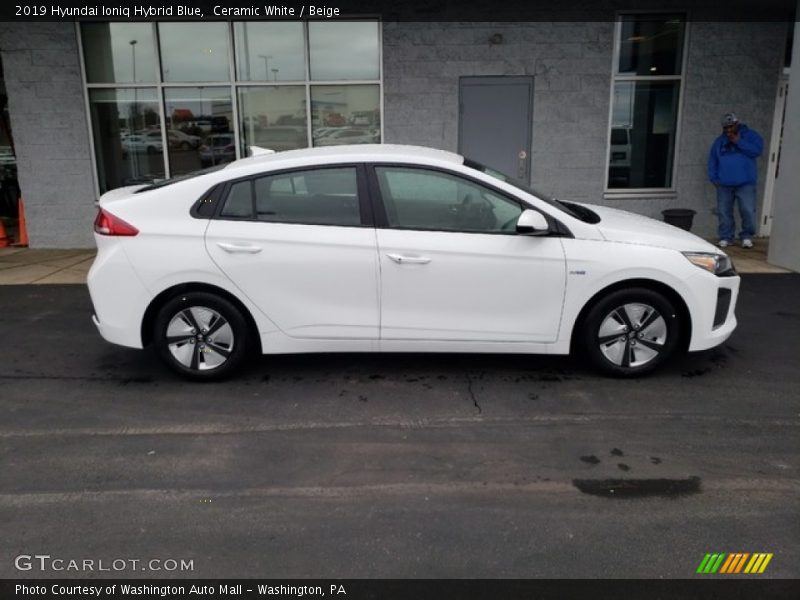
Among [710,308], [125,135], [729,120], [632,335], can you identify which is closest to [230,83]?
[125,135]

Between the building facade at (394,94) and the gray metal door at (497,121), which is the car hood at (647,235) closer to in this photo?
the gray metal door at (497,121)

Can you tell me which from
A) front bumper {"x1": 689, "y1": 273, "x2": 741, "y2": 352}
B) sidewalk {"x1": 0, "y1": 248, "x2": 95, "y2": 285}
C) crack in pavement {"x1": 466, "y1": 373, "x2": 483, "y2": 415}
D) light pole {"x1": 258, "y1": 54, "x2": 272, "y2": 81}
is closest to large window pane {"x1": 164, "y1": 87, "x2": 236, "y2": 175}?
light pole {"x1": 258, "y1": 54, "x2": 272, "y2": 81}

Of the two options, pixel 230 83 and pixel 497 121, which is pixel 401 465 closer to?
pixel 497 121

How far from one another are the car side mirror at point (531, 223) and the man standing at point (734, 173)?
6060mm

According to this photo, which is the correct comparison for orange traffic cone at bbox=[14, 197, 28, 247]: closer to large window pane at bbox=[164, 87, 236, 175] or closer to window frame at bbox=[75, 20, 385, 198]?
window frame at bbox=[75, 20, 385, 198]

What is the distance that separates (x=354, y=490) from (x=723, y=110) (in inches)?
353

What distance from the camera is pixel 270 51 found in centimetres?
994

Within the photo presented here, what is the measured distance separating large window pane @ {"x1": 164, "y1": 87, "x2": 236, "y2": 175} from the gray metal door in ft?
11.4

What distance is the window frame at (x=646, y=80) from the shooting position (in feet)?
32.2

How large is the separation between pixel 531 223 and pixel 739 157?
6.25m

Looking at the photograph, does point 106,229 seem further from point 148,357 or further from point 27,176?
point 27,176

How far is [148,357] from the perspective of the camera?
18.7 ft

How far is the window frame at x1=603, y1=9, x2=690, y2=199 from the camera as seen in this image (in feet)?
32.2
